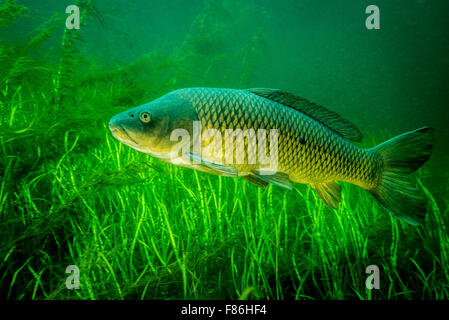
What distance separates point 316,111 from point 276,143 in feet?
2.11

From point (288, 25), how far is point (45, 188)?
6660 centimetres

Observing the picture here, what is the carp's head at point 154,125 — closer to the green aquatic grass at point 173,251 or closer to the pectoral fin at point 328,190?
the green aquatic grass at point 173,251

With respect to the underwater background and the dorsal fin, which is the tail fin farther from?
the underwater background

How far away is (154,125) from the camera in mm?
2006

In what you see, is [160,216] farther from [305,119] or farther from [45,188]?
[305,119]

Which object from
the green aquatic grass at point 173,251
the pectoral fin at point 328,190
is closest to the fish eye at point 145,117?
the green aquatic grass at point 173,251

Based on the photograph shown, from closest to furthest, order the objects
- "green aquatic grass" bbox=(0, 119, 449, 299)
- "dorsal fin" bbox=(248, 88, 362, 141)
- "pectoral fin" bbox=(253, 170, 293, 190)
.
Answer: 1. "pectoral fin" bbox=(253, 170, 293, 190)
2. "green aquatic grass" bbox=(0, 119, 449, 299)
3. "dorsal fin" bbox=(248, 88, 362, 141)

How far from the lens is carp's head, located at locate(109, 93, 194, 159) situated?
1.94m

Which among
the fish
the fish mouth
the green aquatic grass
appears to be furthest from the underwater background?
the fish

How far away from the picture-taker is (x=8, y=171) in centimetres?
239

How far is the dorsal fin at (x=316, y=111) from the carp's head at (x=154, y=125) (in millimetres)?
817

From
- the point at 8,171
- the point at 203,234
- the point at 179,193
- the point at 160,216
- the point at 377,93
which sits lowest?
the point at 203,234
